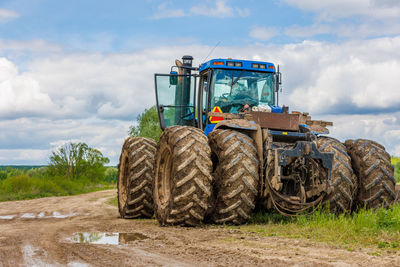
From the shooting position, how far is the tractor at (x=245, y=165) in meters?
7.64

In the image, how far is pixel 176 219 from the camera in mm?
7805

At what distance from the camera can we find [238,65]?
10.0 metres

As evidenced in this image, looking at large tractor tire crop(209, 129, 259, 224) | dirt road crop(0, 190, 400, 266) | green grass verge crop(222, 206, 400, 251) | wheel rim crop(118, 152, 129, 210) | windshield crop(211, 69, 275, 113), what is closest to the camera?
dirt road crop(0, 190, 400, 266)

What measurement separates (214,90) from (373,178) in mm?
3536

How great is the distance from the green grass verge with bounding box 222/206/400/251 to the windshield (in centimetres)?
278

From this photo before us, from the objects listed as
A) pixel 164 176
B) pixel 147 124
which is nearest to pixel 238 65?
pixel 164 176

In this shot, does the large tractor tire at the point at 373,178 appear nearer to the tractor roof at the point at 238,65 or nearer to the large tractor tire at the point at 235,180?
the large tractor tire at the point at 235,180

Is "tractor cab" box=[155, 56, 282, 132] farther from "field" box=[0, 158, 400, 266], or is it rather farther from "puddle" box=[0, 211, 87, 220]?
"puddle" box=[0, 211, 87, 220]

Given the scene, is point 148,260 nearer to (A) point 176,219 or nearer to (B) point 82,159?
(A) point 176,219

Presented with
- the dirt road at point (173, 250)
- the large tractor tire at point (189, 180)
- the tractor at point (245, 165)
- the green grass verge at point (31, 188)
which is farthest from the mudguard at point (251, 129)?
the green grass verge at point (31, 188)

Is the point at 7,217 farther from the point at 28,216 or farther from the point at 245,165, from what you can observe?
the point at 245,165

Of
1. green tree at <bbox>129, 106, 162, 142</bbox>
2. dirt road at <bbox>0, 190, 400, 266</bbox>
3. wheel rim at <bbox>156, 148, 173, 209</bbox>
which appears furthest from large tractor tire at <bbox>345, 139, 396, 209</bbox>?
green tree at <bbox>129, 106, 162, 142</bbox>

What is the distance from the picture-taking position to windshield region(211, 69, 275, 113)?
9.81 m

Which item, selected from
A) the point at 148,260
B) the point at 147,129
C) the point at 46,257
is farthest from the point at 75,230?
the point at 147,129
